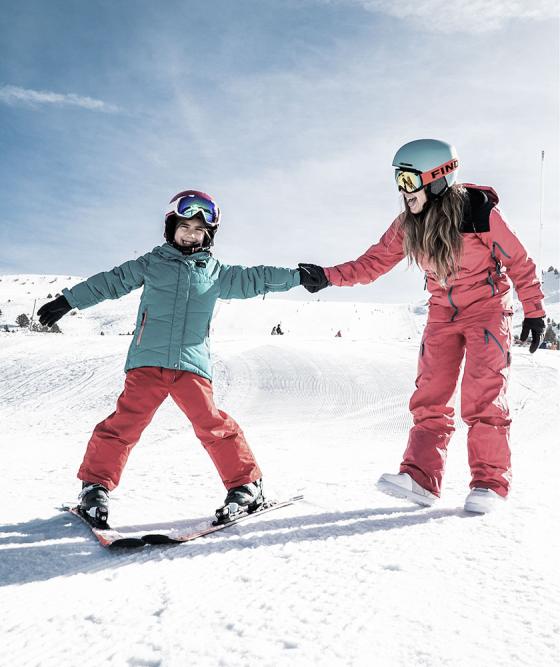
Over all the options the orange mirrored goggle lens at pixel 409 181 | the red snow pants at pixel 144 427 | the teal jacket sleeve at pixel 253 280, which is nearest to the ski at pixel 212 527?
the red snow pants at pixel 144 427

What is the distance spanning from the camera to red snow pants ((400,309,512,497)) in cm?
287

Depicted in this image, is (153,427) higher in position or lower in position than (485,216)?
lower

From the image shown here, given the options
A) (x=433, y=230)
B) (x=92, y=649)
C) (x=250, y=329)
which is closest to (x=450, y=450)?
(x=433, y=230)

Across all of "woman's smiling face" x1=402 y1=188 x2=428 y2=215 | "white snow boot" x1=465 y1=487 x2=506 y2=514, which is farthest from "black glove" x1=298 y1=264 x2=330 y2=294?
"white snow boot" x1=465 y1=487 x2=506 y2=514

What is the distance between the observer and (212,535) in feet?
7.64

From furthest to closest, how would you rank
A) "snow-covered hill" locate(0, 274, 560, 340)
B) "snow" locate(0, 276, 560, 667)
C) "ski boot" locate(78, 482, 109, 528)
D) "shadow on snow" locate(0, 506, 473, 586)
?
"snow-covered hill" locate(0, 274, 560, 340)
"ski boot" locate(78, 482, 109, 528)
"shadow on snow" locate(0, 506, 473, 586)
"snow" locate(0, 276, 560, 667)

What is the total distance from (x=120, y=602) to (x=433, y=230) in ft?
8.01

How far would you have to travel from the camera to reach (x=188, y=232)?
10.2ft

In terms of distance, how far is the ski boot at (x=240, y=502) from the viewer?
2502 millimetres

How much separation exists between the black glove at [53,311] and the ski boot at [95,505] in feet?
3.12

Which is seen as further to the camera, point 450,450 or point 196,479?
point 450,450

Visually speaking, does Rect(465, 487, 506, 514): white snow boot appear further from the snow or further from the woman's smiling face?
the woman's smiling face

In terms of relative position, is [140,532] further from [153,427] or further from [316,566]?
[153,427]

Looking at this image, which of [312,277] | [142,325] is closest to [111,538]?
[142,325]
